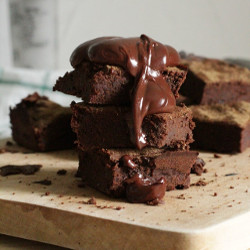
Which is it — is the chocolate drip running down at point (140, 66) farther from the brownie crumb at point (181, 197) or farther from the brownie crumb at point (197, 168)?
the brownie crumb at point (197, 168)

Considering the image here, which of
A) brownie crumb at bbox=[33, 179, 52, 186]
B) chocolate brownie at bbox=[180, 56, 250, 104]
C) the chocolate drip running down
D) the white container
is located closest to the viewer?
the chocolate drip running down

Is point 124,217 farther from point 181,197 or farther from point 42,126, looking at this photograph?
point 42,126

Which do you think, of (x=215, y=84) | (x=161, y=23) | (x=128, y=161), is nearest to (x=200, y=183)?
(x=128, y=161)

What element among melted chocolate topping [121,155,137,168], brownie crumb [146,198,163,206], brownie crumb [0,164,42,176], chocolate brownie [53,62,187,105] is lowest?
brownie crumb [0,164,42,176]

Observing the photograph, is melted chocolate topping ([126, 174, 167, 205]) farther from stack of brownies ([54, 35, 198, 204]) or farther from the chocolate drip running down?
the chocolate drip running down

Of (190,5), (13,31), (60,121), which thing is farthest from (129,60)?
(190,5)

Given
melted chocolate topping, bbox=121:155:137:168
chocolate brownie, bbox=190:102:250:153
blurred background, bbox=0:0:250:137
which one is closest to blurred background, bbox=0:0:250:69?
blurred background, bbox=0:0:250:137
